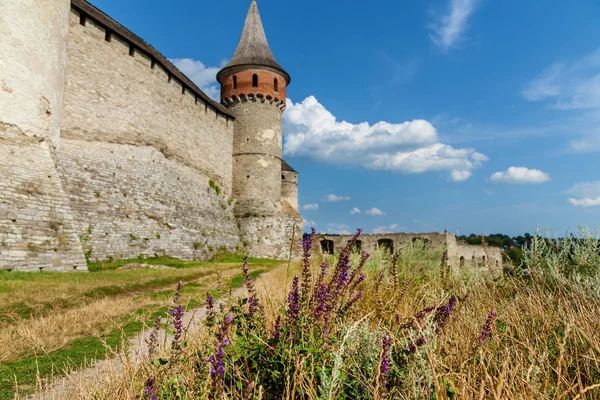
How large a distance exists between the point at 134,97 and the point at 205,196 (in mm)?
7003

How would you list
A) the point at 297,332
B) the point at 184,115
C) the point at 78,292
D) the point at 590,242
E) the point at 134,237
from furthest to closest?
the point at 184,115 → the point at 134,237 → the point at 78,292 → the point at 590,242 → the point at 297,332

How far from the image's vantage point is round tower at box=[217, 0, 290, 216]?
25125 millimetres

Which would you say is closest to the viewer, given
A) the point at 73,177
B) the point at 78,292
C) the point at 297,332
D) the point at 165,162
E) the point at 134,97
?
the point at 297,332

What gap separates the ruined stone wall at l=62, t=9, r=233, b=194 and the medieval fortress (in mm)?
53

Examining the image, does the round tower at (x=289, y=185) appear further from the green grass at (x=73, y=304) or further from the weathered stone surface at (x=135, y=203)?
the green grass at (x=73, y=304)

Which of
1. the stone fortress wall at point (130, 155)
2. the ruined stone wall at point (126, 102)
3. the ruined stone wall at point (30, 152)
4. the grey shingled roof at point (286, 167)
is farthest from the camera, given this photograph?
the grey shingled roof at point (286, 167)

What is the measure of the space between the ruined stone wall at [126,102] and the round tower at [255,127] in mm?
2800

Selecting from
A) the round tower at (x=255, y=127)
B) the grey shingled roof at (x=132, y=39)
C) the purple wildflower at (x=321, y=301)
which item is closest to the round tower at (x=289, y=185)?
the round tower at (x=255, y=127)

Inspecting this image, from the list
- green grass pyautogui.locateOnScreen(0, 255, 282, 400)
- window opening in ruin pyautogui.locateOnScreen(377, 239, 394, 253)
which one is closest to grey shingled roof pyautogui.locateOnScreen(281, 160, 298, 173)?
window opening in ruin pyautogui.locateOnScreen(377, 239, 394, 253)

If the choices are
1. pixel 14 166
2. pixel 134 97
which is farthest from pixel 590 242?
pixel 134 97

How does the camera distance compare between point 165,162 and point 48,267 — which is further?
point 165,162

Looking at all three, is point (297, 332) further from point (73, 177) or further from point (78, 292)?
point (73, 177)

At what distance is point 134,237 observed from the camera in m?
15.1

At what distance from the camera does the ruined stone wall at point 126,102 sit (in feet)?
47.4
